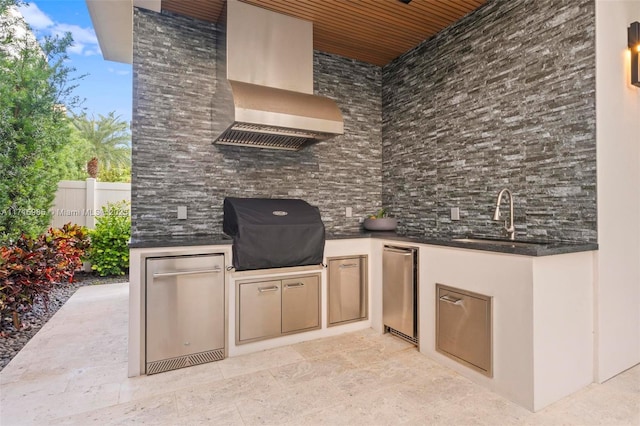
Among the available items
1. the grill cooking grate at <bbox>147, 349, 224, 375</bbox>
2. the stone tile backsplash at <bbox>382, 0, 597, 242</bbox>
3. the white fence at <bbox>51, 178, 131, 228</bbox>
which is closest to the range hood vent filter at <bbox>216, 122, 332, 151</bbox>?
the stone tile backsplash at <bbox>382, 0, 597, 242</bbox>

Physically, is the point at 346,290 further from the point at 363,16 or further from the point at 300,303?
the point at 363,16

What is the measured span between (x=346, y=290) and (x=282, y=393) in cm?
128

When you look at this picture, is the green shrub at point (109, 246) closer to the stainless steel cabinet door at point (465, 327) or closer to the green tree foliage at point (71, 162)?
the green tree foliage at point (71, 162)

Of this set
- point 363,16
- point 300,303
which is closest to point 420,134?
point 363,16

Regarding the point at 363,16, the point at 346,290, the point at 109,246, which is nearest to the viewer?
the point at 363,16

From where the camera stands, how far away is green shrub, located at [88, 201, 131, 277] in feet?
18.3

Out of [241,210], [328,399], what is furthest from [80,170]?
[328,399]

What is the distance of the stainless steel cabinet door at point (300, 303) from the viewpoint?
9.37 ft

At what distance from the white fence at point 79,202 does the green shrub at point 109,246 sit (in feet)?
1.75

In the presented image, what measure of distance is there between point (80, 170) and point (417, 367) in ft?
26.0

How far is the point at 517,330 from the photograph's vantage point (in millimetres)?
1967

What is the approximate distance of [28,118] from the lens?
428cm

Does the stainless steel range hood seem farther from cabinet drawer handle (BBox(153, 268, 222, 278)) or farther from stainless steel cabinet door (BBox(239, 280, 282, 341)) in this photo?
stainless steel cabinet door (BBox(239, 280, 282, 341))

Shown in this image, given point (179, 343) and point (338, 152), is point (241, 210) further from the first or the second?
point (338, 152)
